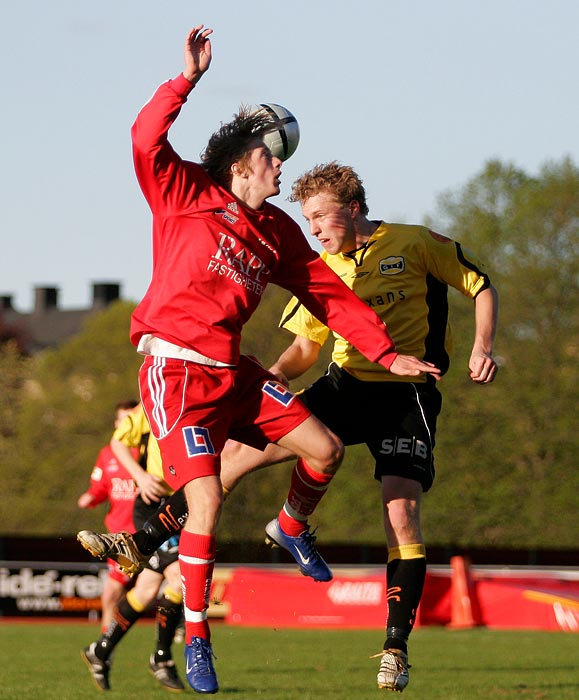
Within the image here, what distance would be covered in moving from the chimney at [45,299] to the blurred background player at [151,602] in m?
93.5

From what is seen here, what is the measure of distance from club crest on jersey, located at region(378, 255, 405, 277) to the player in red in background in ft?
20.3

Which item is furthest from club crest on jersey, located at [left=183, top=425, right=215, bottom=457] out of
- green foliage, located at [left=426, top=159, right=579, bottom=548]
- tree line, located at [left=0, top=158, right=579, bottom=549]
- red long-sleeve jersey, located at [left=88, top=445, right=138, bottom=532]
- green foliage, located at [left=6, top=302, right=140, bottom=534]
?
green foliage, located at [left=6, top=302, right=140, bottom=534]

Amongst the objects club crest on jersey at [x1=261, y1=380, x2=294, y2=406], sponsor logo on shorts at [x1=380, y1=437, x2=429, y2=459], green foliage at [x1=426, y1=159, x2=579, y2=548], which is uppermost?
club crest on jersey at [x1=261, y1=380, x2=294, y2=406]

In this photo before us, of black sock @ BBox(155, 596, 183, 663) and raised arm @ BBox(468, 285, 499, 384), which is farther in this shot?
black sock @ BBox(155, 596, 183, 663)

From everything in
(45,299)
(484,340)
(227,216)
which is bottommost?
(45,299)

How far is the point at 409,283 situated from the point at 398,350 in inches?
16.7

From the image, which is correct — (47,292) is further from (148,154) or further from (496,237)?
(148,154)

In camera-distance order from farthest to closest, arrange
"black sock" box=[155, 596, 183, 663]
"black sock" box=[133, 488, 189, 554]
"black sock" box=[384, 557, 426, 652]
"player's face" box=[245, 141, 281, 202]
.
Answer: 1. "black sock" box=[155, 596, 183, 663]
2. "black sock" box=[384, 557, 426, 652]
3. "black sock" box=[133, 488, 189, 554]
4. "player's face" box=[245, 141, 281, 202]

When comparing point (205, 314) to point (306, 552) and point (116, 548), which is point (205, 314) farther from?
point (306, 552)

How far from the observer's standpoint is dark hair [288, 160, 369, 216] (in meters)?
8.52

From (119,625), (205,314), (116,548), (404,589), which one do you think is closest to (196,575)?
(116,548)

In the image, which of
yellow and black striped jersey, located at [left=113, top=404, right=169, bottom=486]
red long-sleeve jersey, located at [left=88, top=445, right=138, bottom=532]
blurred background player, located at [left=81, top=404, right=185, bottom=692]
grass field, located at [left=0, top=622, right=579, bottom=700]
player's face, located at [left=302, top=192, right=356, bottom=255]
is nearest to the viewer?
player's face, located at [left=302, top=192, right=356, bottom=255]

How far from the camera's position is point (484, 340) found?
8125 mm

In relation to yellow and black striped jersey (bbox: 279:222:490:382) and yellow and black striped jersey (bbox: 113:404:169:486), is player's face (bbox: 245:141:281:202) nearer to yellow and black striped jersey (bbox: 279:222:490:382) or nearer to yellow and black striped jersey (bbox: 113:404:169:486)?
yellow and black striped jersey (bbox: 279:222:490:382)
